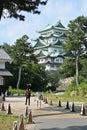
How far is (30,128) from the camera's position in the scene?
1970 cm

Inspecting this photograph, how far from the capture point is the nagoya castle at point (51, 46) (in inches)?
4813

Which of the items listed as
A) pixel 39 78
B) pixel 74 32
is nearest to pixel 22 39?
pixel 39 78

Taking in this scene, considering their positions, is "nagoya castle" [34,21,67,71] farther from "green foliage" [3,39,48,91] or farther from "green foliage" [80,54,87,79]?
"green foliage" [3,39,48,91]

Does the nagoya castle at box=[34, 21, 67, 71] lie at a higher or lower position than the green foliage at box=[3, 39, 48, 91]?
higher

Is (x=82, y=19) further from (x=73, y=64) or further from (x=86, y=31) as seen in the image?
(x=73, y=64)

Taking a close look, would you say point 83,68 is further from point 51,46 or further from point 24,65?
point 51,46

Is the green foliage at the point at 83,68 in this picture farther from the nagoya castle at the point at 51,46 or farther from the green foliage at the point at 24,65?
the nagoya castle at the point at 51,46

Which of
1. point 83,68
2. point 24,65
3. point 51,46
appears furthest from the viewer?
point 51,46

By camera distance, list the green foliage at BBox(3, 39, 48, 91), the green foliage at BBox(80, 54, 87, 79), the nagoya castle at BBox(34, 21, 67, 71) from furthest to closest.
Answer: the nagoya castle at BBox(34, 21, 67, 71) → the green foliage at BBox(80, 54, 87, 79) → the green foliage at BBox(3, 39, 48, 91)

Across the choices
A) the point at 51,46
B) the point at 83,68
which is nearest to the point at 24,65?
the point at 83,68

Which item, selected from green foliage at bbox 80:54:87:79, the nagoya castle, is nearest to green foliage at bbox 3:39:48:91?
green foliage at bbox 80:54:87:79

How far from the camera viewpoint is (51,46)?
12588 cm

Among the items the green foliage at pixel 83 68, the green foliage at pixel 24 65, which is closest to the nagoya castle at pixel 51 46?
the green foliage at pixel 83 68

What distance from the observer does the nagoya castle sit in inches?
4813
